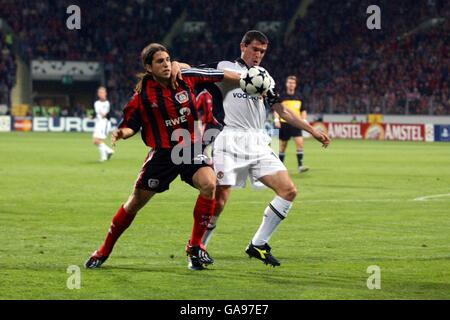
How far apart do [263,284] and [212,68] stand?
2.41 meters

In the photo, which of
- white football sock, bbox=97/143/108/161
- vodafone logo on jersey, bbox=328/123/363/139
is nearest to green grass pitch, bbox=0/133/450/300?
white football sock, bbox=97/143/108/161

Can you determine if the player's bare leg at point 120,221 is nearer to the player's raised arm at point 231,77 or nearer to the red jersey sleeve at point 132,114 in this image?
the red jersey sleeve at point 132,114

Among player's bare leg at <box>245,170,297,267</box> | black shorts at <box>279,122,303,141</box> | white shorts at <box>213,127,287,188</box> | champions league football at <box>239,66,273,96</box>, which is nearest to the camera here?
champions league football at <box>239,66,273,96</box>

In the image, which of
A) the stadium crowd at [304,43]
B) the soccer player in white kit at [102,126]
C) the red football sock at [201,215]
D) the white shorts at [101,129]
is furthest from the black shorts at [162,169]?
the stadium crowd at [304,43]

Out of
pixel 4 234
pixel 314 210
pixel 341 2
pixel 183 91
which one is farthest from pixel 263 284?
pixel 341 2

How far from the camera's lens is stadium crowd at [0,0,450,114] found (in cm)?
4866

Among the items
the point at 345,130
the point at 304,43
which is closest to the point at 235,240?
the point at 345,130

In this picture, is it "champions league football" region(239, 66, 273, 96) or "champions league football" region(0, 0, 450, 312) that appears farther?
"champions league football" region(239, 66, 273, 96)

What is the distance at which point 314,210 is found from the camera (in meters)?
14.9

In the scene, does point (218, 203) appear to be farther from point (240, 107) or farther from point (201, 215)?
point (240, 107)

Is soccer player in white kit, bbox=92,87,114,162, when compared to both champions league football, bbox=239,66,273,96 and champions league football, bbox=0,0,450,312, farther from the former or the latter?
champions league football, bbox=239,66,273,96

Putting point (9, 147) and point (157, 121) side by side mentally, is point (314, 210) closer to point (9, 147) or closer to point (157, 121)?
point (157, 121)

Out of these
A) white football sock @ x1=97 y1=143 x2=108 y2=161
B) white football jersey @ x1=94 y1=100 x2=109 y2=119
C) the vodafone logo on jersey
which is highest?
white football jersey @ x1=94 y1=100 x2=109 y2=119

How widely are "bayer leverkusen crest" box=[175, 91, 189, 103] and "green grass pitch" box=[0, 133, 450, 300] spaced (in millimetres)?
1645
